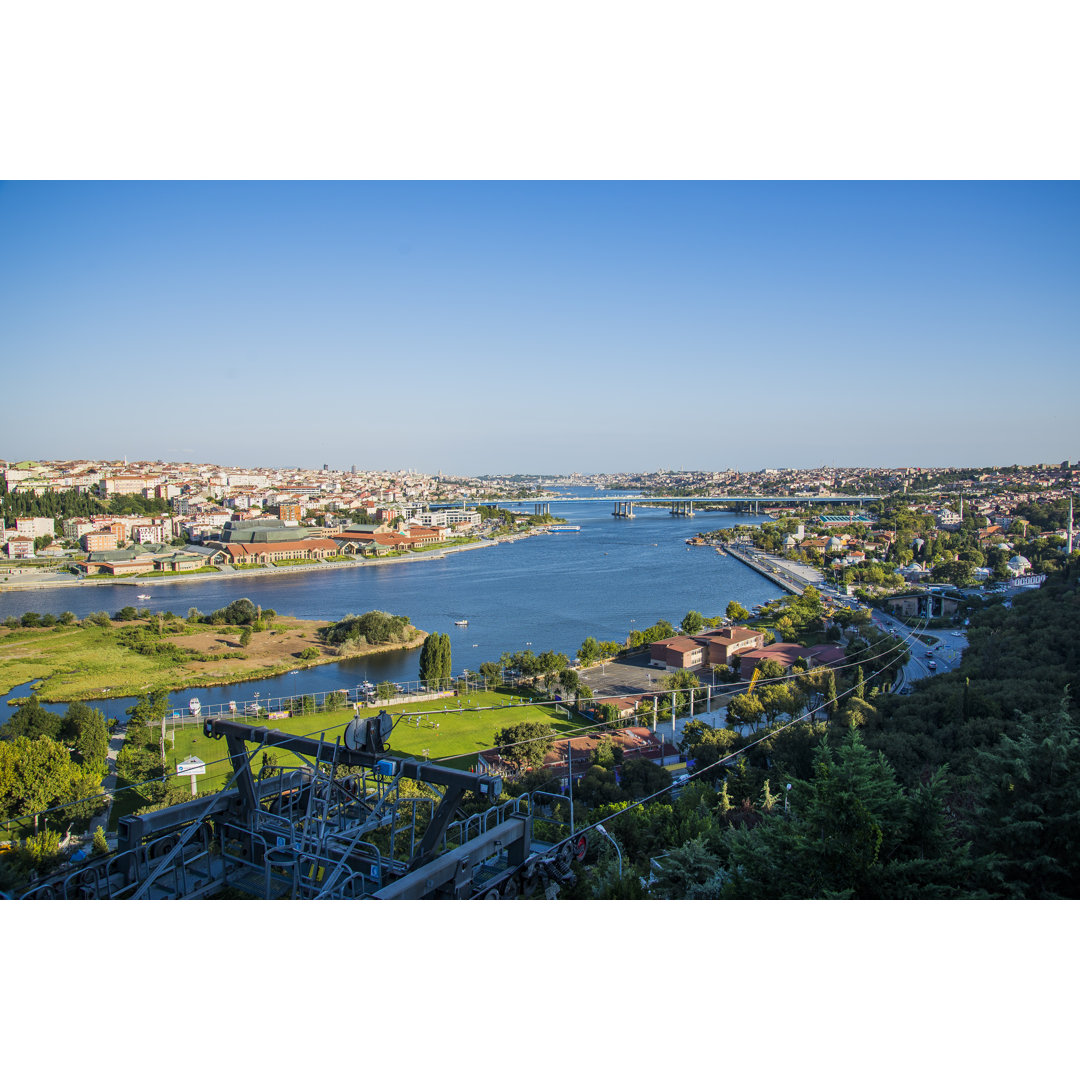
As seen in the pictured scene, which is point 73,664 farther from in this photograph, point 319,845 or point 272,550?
point 272,550

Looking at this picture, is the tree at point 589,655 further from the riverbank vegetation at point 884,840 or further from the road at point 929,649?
the riverbank vegetation at point 884,840

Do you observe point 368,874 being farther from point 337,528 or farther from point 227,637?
point 337,528

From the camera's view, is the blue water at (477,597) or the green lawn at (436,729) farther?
the blue water at (477,597)

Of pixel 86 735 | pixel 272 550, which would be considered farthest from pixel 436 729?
pixel 272 550

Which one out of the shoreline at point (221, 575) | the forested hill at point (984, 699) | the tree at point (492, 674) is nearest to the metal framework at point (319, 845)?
the forested hill at point (984, 699)

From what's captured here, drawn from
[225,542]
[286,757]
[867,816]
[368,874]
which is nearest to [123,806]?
[286,757]

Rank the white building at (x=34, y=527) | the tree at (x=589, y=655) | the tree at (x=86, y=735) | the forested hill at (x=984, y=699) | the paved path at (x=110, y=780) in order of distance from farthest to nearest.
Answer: the white building at (x=34, y=527) → the tree at (x=589, y=655) → the tree at (x=86, y=735) → the paved path at (x=110, y=780) → the forested hill at (x=984, y=699)
